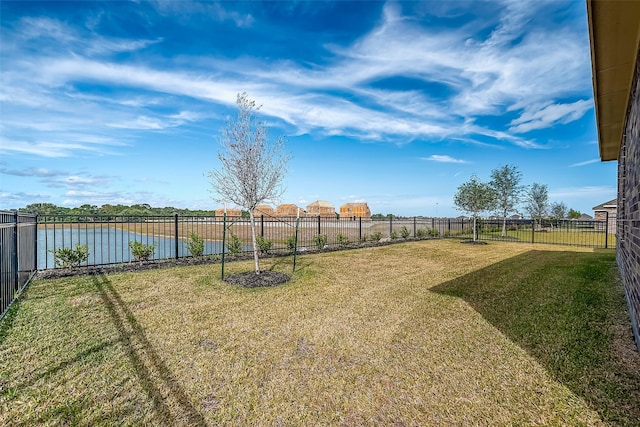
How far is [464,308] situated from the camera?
14.6 ft

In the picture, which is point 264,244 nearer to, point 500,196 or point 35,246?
point 35,246

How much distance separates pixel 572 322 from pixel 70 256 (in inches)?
374

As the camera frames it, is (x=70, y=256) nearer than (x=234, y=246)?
Yes

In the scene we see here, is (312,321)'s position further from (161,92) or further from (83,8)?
(161,92)

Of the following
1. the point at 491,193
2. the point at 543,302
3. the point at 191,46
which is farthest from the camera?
the point at 491,193

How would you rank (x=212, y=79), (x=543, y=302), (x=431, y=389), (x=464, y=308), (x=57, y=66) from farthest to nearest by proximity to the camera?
(x=212, y=79), (x=57, y=66), (x=543, y=302), (x=464, y=308), (x=431, y=389)

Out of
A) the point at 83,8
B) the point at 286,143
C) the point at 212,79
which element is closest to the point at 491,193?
the point at 286,143

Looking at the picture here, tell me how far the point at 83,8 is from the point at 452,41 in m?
9.35

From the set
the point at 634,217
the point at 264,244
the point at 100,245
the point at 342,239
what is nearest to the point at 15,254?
the point at 100,245

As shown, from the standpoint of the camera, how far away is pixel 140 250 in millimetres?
7695

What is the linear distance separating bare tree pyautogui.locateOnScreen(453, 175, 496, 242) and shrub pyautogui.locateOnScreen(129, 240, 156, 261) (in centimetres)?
1569

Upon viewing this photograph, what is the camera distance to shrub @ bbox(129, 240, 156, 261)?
7.70 metres

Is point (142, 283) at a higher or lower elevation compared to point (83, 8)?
lower

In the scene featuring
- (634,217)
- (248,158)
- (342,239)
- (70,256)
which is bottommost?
(342,239)
